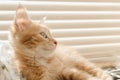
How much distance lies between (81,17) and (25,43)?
2.02 feet

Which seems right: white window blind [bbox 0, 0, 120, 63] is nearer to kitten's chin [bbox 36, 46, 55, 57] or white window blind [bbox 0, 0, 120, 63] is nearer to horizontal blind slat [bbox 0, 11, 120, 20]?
horizontal blind slat [bbox 0, 11, 120, 20]

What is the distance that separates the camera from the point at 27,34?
1049 mm

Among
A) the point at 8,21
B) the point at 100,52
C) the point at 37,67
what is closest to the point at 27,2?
the point at 8,21

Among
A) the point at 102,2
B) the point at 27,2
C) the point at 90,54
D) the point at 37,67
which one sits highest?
the point at 102,2

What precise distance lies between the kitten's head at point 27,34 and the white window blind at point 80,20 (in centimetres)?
32

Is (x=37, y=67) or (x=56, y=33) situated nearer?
(x=37, y=67)

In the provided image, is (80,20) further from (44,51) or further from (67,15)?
(44,51)

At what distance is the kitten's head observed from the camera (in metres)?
1.03

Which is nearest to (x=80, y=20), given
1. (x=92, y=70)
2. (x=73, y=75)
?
(x=92, y=70)

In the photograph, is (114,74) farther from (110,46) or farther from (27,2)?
(27,2)

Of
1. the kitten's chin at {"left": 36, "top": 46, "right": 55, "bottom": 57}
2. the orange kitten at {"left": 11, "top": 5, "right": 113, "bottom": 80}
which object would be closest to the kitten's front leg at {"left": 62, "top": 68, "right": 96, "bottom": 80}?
the orange kitten at {"left": 11, "top": 5, "right": 113, "bottom": 80}

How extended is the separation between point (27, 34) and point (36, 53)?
9cm

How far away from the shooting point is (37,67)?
1091 millimetres

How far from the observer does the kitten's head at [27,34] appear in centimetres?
103
